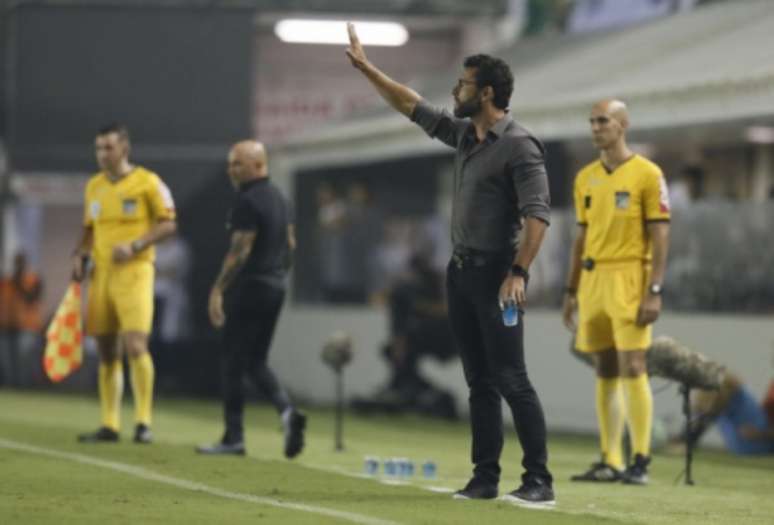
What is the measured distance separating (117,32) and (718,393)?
13763 mm

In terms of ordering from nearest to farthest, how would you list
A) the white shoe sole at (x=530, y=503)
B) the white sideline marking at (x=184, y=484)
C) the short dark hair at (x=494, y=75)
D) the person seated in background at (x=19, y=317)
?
the white sideline marking at (x=184, y=484) → the white shoe sole at (x=530, y=503) → the short dark hair at (x=494, y=75) → the person seated in background at (x=19, y=317)

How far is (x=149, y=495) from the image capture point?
35.0 feet

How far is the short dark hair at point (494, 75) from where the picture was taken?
33.5ft

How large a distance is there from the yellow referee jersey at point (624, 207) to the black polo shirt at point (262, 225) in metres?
2.23

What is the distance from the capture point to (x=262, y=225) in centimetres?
1391

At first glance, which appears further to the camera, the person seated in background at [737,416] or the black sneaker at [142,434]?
the person seated in background at [737,416]

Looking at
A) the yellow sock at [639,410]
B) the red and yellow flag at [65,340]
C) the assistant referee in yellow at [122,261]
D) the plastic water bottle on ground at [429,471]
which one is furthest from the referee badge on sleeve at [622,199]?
the red and yellow flag at [65,340]

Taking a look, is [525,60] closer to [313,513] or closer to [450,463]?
[450,463]

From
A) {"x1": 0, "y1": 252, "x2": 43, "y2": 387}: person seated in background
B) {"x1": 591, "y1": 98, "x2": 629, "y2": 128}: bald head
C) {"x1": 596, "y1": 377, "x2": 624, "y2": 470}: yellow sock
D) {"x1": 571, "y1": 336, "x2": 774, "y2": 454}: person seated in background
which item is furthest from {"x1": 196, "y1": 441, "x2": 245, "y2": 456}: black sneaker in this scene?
{"x1": 0, "y1": 252, "x2": 43, "y2": 387}: person seated in background

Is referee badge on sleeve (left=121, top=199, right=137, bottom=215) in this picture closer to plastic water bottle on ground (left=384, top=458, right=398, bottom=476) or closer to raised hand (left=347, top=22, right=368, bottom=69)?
plastic water bottle on ground (left=384, top=458, right=398, bottom=476)

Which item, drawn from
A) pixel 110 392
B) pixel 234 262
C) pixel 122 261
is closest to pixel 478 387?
pixel 234 262

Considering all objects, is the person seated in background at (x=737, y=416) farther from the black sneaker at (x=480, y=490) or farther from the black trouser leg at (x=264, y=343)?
the black sneaker at (x=480, y=490)

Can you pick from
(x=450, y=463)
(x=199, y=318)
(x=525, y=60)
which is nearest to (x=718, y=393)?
(x=450, y=463)

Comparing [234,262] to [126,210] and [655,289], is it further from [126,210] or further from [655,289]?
[655,289]
